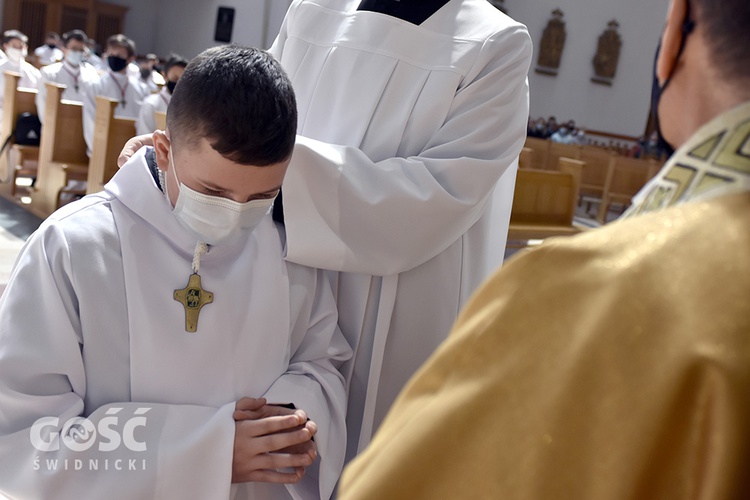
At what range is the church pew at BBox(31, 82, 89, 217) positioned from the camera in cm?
757

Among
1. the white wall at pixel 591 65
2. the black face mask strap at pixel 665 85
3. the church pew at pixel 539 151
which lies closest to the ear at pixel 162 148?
the black face mask strap at pixel 665 85

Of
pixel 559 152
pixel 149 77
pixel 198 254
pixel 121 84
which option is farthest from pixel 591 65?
pixel 198 254

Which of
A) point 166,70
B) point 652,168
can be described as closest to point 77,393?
point 166,70

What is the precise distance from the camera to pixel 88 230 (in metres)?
1.76

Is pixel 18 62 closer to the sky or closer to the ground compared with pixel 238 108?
closer to the ground

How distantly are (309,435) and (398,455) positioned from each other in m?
1.06

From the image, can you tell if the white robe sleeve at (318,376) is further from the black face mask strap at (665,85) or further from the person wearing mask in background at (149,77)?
the person wearing mask in background at (149,77)

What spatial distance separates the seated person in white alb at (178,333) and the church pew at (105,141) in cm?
511

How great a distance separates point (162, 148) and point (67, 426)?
2.11 ft

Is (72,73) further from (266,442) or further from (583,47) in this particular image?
(583,47)

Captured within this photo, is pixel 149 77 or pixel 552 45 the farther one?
pixel 552 45

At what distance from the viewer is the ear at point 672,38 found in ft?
2.58

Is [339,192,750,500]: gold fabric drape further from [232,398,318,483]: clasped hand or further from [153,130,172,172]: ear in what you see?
[153,130,172,172]: ear

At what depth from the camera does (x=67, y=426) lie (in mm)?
1626
